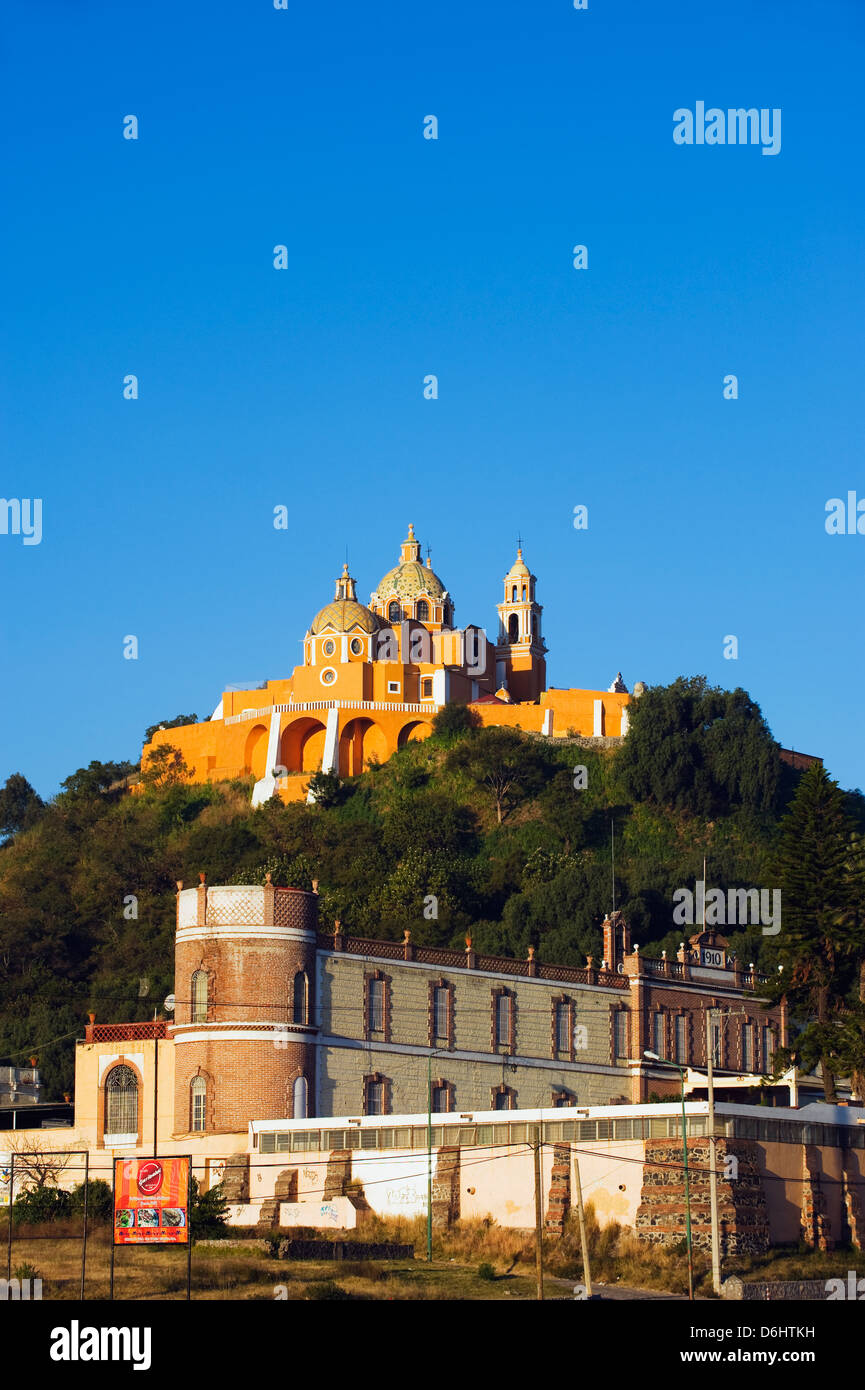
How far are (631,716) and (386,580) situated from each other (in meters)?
26.3

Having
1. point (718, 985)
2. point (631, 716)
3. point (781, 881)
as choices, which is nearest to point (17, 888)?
point (631, 716)

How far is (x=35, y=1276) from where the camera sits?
51.1 metres

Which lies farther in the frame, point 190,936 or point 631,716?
point 631,716

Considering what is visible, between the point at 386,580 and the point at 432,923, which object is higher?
the point at 386,580

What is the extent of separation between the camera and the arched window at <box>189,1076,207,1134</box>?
6862cm

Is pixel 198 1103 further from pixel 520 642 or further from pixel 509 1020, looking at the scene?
pixel 520 642

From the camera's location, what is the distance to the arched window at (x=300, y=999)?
229ft

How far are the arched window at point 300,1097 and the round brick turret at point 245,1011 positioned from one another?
1.3 inches

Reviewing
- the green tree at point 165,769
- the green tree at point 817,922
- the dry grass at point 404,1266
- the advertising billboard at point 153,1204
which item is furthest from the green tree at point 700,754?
the advertising billboard at point 153,1204
